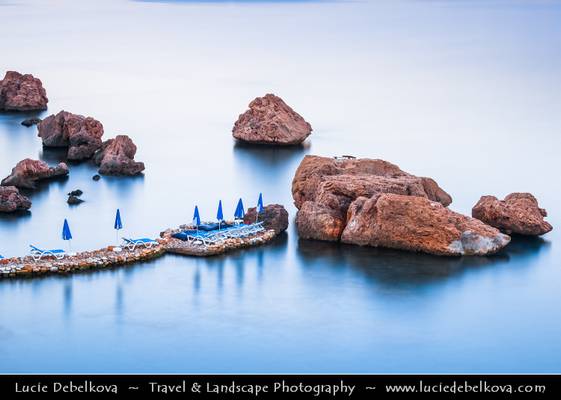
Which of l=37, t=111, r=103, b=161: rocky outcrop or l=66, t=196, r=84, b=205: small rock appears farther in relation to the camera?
l=37, t=111, r=103, b=161: rocky outcrop

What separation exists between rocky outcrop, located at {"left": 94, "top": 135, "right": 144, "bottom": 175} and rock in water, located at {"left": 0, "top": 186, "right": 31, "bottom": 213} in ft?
23.2

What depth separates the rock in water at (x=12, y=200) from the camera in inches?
2019

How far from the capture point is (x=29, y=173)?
5612 centimetres

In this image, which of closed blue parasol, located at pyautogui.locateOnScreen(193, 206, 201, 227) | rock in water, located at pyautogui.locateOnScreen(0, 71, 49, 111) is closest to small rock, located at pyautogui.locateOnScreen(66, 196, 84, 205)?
closed blue parasol, located at pyautogui.locateOnScreen(193, 206, 201, 227)

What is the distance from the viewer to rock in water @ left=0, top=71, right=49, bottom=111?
250 ft

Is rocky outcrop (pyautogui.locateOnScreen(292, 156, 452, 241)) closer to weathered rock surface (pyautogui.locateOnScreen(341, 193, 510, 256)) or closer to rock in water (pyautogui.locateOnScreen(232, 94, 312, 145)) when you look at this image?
weathered rock surface (pyautogui.locateOnScreen(341, 193, 510, 256))

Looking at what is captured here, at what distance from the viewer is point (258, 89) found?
83.5m

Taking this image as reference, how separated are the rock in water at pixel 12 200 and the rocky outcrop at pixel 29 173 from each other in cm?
316

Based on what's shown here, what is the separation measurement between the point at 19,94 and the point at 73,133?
13983 mm

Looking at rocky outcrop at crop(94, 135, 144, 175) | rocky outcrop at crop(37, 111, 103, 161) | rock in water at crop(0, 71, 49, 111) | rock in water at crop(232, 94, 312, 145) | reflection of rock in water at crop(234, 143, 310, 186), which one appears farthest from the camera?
rock in water at crop(0, 71, 49, 111)

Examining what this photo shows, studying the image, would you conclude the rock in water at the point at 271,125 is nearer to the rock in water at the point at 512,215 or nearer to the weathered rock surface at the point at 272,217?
the weathered rock surface at the point at 272,217

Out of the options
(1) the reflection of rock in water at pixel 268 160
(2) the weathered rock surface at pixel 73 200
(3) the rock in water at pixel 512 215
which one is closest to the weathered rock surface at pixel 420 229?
(3) the rock in water at pixel 512 215
